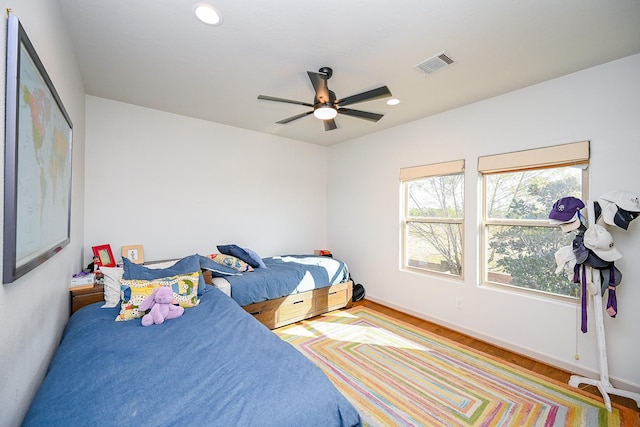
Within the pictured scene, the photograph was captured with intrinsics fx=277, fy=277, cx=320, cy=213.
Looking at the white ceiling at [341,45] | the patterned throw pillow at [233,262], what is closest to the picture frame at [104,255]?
the patterned throw pillow at [233,262]

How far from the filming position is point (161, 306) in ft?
6.95

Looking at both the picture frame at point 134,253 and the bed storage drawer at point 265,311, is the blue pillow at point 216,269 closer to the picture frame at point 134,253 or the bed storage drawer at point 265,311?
the bed storage drawer at point 265,311

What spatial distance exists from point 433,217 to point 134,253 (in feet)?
12.3

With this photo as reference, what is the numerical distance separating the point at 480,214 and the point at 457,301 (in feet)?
3.54

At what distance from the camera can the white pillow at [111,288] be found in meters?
2.31

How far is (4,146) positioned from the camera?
897mm

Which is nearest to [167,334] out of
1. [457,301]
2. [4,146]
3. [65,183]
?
[65,183]

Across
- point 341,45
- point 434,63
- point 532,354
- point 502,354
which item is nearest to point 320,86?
point 341,45

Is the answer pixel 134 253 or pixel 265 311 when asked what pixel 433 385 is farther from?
pixel 134 253

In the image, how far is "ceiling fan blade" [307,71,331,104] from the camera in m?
2.08

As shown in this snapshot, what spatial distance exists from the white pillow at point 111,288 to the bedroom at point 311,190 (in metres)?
0.26

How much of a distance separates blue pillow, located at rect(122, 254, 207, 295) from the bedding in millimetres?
347

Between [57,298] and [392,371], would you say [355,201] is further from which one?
[57,298]

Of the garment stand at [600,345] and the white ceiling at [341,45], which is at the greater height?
the white ceiling at [341,45]
